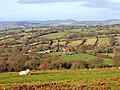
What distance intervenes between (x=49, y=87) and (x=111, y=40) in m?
92.9

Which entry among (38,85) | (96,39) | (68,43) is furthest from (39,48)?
(38,85)

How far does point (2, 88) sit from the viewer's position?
14.8m

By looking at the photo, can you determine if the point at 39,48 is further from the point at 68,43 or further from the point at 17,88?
the point at 17,88

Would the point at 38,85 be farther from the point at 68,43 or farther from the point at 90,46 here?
the point at 68,43

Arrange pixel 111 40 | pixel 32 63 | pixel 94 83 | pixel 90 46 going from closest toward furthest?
1. pixel 94 83
2. pixel 32 63
3. pixel 90 46
4. pixel 111 40

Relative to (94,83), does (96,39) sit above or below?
below

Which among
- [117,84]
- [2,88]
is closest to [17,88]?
[2,88]

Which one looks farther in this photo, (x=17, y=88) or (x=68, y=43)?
(x=68, y=43)

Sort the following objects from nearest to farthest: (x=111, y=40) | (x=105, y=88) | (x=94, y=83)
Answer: (x=105, y=88) → (x=94, y=83) → (x=111, y=40)

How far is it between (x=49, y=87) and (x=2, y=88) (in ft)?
9.12

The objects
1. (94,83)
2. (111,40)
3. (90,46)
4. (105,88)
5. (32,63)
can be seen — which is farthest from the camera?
(111,40)

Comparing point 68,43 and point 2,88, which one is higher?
point 2,88

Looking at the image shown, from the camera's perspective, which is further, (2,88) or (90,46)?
(90,46)

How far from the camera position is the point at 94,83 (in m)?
15.7
